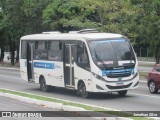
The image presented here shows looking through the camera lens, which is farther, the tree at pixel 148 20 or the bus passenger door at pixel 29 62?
the tree at pixel 148 20

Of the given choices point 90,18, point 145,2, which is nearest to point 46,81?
point 145,2

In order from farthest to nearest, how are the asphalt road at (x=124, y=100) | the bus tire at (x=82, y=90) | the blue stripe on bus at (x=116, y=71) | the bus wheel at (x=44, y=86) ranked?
the bus wheel at (x=44, y=86) < the bus tire at (x=82, y=90) < the blue stripe on bus at (x=116, y=71) < the asphalt road at (x=124, y=100)

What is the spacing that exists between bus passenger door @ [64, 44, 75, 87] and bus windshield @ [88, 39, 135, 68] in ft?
5.02

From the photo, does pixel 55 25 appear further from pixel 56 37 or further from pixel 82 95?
pixel 82 95

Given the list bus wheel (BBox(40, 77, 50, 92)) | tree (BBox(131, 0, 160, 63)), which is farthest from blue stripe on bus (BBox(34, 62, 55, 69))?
tree (BBox(131, 0, 160, 63))

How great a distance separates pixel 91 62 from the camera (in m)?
20.0

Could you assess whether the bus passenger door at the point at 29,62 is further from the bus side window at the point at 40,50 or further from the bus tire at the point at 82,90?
the bus tire at the point at 82,90

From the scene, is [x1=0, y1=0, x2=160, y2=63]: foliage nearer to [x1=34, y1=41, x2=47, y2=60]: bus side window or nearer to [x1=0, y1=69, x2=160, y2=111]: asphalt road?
[x1=34, y1=41, x2=47, y2=60]: bus side window

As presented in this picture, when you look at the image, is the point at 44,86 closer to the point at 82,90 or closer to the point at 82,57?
the point at 82,90

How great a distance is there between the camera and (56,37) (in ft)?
75.2

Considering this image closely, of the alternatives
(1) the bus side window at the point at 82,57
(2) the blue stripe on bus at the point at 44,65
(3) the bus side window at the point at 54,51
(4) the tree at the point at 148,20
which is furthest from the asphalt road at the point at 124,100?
(4) the tree at the point at 148,20

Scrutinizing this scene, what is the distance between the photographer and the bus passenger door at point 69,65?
21.5m

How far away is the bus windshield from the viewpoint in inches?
787

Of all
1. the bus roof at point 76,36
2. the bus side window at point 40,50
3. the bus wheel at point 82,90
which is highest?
the bus roof at point 76,36
